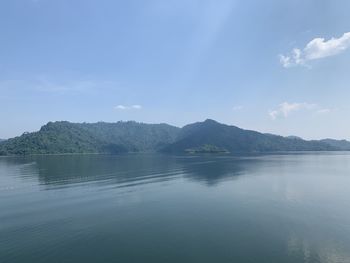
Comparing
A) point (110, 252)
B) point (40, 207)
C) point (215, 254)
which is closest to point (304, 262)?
point (215, 254)

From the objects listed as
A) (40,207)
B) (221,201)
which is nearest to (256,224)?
(221,201)

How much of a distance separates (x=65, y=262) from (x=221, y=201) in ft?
120

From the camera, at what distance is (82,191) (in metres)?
69.2

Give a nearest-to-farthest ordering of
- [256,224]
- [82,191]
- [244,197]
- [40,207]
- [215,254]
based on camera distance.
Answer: [215,254] → [256,224] → [40,207] → [244,197] → [82,191]

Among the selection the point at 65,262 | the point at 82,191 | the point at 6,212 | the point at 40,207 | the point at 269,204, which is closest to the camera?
the point at 65,262

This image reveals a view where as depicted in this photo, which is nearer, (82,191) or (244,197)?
(244,197)

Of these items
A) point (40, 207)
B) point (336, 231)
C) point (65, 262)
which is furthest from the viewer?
point (40, 207)

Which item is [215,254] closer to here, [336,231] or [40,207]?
[336,231]

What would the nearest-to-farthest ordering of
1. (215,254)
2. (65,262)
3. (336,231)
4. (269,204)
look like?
(65,262) < (215,254) < (336,231) < (269,204)

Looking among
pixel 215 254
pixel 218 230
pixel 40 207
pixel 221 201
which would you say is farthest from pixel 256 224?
pixel 40 207

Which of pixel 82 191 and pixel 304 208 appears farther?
pixel 82 191

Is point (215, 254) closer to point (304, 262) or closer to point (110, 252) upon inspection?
point (304, 262)

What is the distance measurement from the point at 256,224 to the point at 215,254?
13138 millimetres

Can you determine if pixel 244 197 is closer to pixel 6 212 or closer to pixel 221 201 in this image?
pixel 221 201
